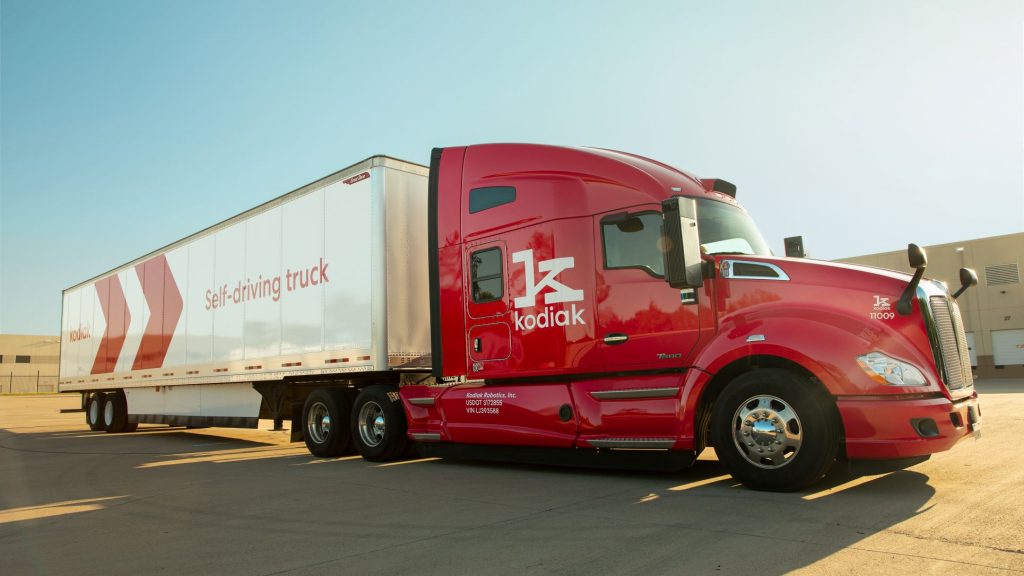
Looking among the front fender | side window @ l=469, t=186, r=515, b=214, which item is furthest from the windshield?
side window @ l=469, t=186, r=515, b=214

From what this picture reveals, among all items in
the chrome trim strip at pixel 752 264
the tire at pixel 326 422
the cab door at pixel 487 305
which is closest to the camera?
the chrome trim strip at pixel 752 264

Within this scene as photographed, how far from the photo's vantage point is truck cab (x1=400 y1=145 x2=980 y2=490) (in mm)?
5625

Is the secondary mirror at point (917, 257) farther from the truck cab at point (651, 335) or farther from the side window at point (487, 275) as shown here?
the side window at point (487, 275)

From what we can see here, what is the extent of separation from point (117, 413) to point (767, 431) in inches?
673

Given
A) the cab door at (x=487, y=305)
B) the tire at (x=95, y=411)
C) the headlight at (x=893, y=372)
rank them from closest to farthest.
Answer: the headlight at (x=893, y=372), the cab door at (x=487, y=305), the tire at (x=95, y=411)

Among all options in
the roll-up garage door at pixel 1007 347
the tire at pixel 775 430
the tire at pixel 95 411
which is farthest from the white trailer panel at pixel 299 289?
the roll-up garage door at pixel 1007 347

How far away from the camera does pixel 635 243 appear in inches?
275

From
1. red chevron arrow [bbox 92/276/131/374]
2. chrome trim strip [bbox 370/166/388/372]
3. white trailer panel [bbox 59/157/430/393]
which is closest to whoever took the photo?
chrome trim strip [bbox 370/166/388/372]

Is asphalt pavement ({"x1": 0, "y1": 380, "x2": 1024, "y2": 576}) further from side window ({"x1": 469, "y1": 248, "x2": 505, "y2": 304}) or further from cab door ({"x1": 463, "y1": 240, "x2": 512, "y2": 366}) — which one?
side window ({"x1": 469, "y1": 248, "x2": 505, "y2": 304})

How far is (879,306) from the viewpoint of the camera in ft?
18.7

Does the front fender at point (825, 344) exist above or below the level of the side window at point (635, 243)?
below

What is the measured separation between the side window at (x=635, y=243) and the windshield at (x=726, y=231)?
435mm

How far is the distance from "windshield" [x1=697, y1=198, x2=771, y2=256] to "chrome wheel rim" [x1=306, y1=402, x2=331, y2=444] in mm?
6153

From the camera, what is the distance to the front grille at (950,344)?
225 inches
